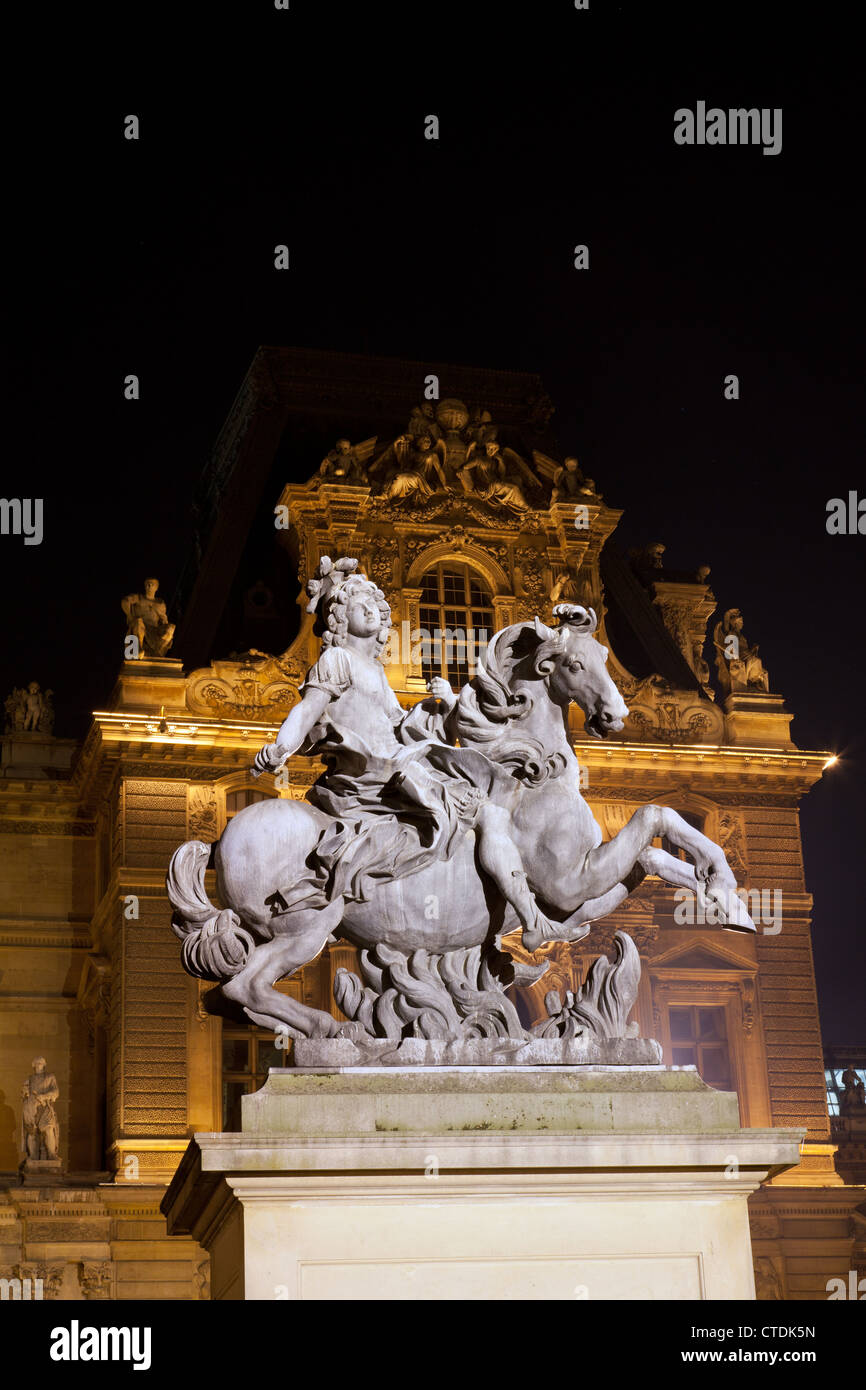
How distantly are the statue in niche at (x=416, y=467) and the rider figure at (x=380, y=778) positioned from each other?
26071mm

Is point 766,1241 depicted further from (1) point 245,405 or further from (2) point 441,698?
(2) point 441,698

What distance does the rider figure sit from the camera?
9.09 metres

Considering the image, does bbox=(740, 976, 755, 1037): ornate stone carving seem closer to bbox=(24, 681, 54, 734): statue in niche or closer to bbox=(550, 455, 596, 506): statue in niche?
bbox=(550, 455, 596, 506): statue in niche

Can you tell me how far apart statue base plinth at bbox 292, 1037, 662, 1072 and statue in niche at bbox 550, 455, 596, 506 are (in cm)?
2836

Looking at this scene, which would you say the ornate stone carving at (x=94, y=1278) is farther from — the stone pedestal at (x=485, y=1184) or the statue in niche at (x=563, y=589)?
the stone pedestal at (x=485, y=1184)

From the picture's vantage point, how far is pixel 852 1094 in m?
49.5

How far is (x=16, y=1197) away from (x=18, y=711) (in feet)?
37.5

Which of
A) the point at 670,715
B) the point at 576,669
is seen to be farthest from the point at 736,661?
the point at 576,669

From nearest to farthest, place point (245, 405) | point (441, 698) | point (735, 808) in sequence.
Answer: point (441, 698) < point (735, 808) < point (245, 405)

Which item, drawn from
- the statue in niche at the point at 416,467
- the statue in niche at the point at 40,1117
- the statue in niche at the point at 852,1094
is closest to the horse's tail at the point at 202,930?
the statue in niche at the point at 40,1117

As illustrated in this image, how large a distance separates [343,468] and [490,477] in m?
2.92

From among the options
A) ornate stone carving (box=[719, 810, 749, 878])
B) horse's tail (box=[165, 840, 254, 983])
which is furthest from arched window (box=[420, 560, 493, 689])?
horse's tail (box=[165, 840, 254, 983])

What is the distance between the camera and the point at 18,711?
3784 cm
